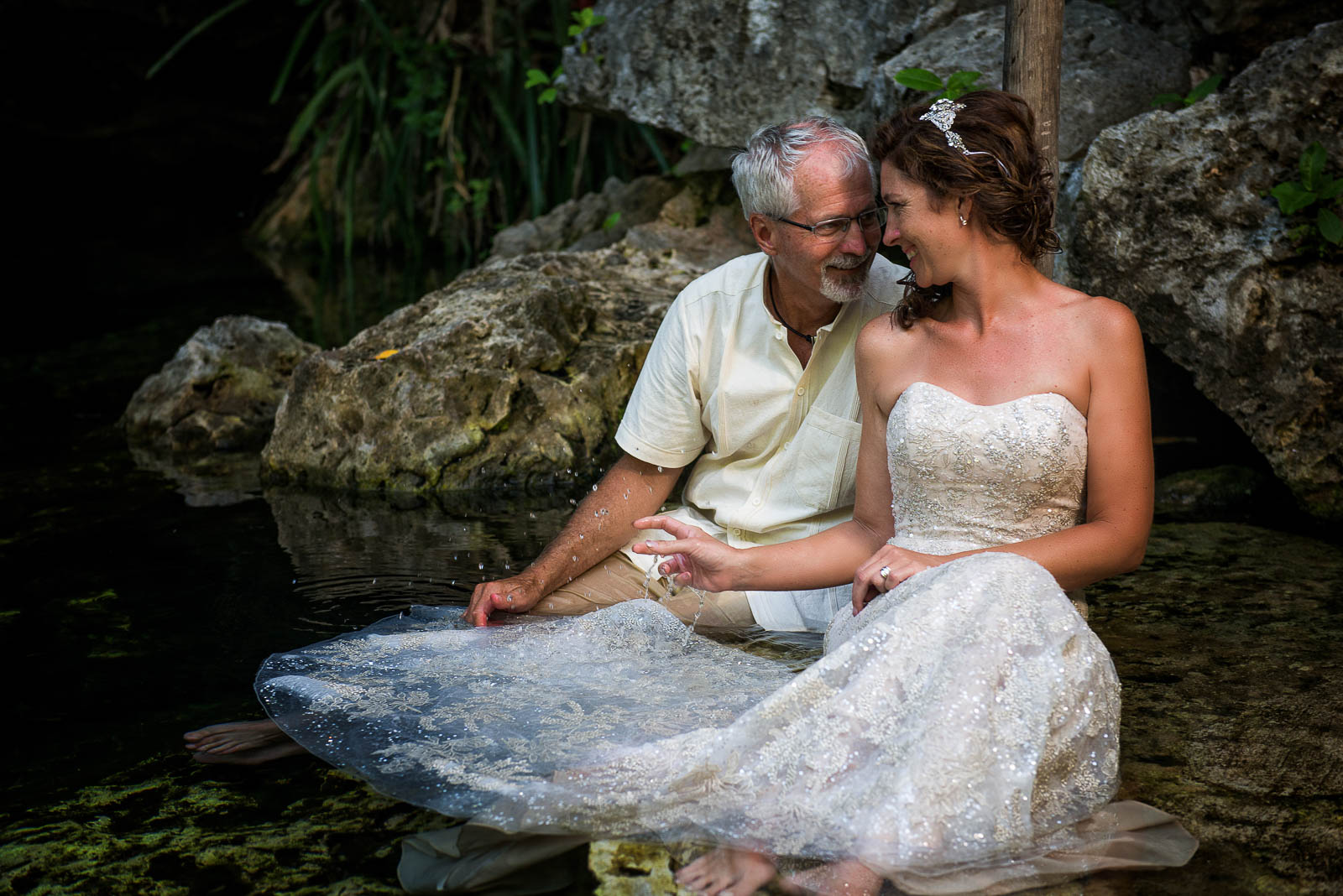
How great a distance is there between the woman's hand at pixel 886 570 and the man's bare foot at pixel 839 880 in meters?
0.65

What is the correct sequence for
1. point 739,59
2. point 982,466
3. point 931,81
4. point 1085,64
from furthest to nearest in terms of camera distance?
point 739,59
point 1085,64
point 931,81
point 982,466

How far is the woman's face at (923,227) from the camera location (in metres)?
2.68

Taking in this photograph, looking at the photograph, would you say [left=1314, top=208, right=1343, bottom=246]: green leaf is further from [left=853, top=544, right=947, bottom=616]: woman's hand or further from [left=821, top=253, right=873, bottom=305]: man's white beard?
[left=853, top=544, right=947, bottom=616]: woman's hand

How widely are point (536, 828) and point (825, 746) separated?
546 mm

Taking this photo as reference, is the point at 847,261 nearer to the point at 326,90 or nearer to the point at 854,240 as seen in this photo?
the point at 854,240

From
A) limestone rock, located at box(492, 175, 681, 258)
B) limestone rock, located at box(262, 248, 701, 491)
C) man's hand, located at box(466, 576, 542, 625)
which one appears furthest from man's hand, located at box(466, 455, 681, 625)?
limestone rock, located at box(492, 175, 681, 258)

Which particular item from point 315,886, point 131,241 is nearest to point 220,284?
point 131,241

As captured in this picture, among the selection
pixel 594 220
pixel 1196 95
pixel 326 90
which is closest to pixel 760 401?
pixel 1196 95

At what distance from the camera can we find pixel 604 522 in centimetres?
343

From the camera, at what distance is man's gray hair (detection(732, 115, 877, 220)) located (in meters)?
3.01

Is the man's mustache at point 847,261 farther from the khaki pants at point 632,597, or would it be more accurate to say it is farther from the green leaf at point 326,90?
the green leaf at point 326,90

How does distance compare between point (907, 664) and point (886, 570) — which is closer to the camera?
point (907, 664)

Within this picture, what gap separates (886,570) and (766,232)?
1.00 meters

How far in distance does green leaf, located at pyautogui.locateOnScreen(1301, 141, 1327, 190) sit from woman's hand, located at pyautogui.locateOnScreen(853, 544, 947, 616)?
220cm
